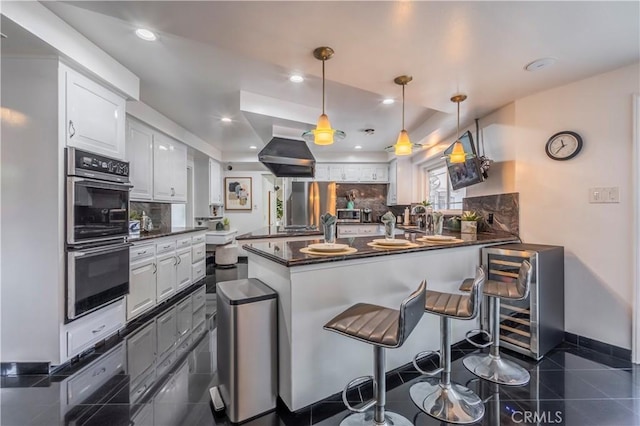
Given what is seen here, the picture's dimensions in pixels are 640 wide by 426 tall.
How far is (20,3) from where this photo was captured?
167cm

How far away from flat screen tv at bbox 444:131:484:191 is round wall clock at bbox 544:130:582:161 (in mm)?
634

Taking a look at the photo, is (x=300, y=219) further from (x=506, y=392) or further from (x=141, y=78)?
(x=506, y=392)

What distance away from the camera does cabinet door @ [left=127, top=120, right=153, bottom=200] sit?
3363 millimetres

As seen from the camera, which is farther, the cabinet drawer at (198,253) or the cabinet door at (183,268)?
the cabinet drawer at (198,253)

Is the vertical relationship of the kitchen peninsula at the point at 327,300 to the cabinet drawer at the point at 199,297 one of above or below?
above

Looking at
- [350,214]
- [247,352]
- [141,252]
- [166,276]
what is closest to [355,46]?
[247,352]

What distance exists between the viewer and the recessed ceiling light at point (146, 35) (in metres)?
2.04

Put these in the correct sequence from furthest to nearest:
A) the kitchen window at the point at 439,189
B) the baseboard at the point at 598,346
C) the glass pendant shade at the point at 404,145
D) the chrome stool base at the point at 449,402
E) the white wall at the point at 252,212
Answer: the white wall at the point at 252,212 < the kitchen window at the point at 439,189 < the glass pendant shade at the point at 404,145 < the baseboard at the point at 598,346 < the chrome stool base at the point at 449,402

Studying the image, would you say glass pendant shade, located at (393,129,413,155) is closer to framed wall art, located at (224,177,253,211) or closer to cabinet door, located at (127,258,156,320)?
cabinet door, located at (127,258,156,320)

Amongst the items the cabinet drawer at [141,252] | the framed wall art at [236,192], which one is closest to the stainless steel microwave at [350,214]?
the framed wall art at [236,192]

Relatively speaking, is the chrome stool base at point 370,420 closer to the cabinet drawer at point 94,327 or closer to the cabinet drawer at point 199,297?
the cabinet drawer at point 94,327

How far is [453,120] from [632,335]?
2.63 m

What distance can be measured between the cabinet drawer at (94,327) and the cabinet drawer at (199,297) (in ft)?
2.80

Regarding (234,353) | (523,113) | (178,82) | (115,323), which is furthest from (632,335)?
(178,82)
